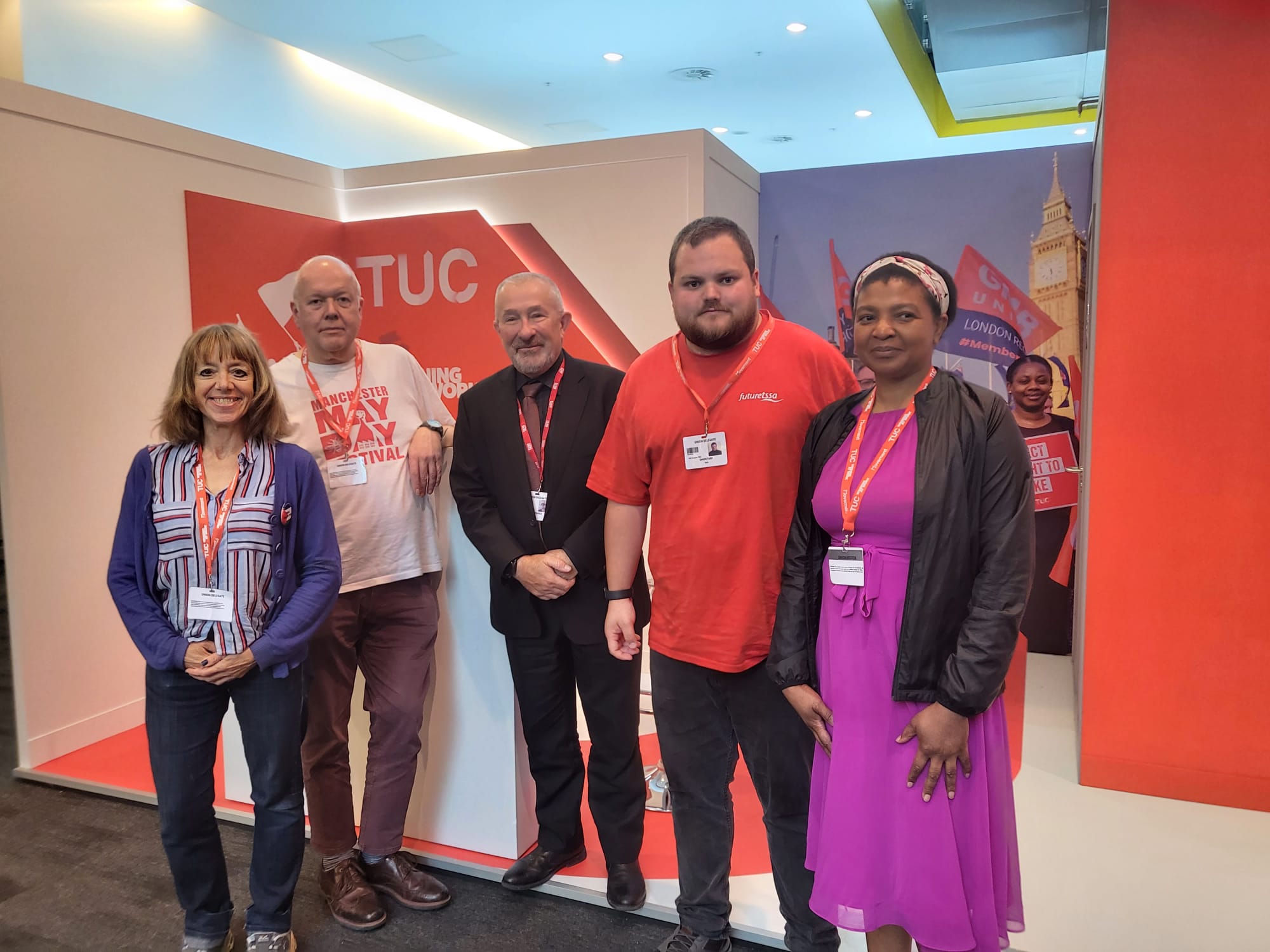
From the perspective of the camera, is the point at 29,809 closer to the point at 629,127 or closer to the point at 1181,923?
the point at 1181,923

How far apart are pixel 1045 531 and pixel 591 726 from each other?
135 inches

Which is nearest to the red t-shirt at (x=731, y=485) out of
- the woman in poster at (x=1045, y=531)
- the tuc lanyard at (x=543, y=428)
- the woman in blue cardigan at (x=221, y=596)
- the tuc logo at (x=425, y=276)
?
the tuc lanyard at (x=543, y=428)

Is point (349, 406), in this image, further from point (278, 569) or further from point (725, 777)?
point (725, 777)

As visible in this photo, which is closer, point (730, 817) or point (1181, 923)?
point (730, 817)

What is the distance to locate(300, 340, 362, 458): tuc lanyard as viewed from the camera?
8.30 feet

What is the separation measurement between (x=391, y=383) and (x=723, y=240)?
1222mm

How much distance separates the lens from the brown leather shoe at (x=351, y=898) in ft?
8.11

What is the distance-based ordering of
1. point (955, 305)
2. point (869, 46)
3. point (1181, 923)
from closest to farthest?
point (955, 305), point (1181, 923), point (869, 46)

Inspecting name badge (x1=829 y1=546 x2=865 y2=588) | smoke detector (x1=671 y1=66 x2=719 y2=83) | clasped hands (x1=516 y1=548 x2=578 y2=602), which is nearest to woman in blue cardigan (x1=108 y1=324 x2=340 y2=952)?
clasped hands (x1=516 y1=548 x2=578 y2=602)

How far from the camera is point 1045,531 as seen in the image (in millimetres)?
4914

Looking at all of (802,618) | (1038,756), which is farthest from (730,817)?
(1038,756)

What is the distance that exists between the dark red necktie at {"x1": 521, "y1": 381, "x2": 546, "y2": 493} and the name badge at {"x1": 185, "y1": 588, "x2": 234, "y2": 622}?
795mm

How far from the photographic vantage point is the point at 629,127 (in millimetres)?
9516

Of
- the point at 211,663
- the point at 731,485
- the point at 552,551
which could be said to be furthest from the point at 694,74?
the point at 211,663
